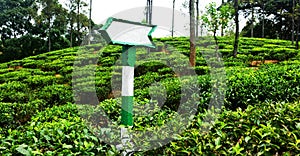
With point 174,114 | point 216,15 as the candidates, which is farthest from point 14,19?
point 174,114

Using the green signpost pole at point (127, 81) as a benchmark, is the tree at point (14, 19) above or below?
above

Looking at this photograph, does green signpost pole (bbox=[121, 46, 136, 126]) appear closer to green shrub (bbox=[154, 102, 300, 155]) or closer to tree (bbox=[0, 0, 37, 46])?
green shrub (bbox=[154, 102, 300, 155])

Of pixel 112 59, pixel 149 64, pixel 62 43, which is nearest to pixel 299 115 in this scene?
pixel 149 64

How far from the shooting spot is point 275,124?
2594mm

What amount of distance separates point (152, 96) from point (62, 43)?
23.7 meters

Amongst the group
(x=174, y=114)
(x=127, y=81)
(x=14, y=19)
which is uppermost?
(x=14, y=19)

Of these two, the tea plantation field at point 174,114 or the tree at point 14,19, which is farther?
the tree at point 14,19

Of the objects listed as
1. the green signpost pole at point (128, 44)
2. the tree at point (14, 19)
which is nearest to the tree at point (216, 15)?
the green signpost pole at point (128, 44)

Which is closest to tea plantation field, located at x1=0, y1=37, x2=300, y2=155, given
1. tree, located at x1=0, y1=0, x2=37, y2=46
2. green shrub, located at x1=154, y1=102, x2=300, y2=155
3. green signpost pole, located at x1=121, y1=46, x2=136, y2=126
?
green shrub, located at x1=154, y1=102, x2=300, y2=155

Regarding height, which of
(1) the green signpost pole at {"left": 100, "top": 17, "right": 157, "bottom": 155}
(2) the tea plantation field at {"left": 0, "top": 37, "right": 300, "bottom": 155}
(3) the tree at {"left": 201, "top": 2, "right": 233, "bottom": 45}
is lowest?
(2) the tea plantation field at {"left": 0, "top": 37, "right": 300, "bottom": 155}

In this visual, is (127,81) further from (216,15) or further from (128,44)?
(216,15)

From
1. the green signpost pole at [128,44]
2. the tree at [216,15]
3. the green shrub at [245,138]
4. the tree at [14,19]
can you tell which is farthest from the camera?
the tree at [14,19]

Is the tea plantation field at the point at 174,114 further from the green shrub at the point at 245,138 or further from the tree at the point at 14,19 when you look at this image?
the tree at the point at 14,19

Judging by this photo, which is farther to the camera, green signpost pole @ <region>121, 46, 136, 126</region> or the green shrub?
green signpost pole @ <region>121, 46, 136, 126</region>
